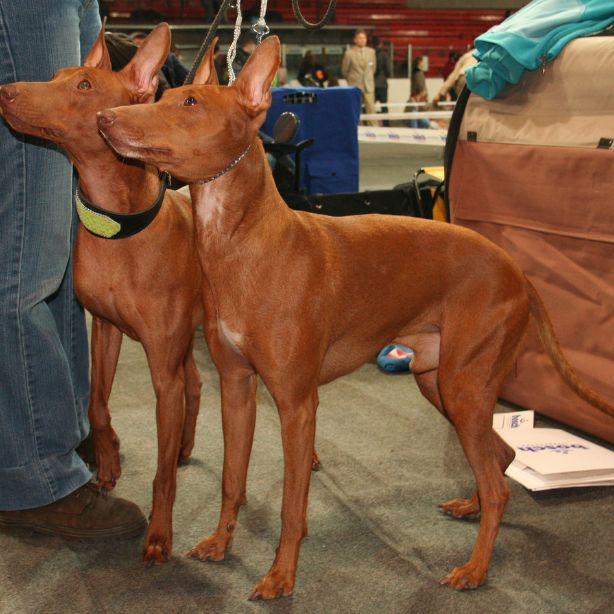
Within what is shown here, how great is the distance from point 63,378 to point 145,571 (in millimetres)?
663

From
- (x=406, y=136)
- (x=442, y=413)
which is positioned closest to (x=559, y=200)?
(x=442, y=413)

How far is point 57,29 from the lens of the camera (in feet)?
7.68

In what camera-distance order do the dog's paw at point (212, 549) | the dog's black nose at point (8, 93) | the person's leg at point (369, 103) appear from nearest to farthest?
the dog's black nose at point (8, 93) → the dog's paw at point (212, 549) → the person's leg at point (369, 103)

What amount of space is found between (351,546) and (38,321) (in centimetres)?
124

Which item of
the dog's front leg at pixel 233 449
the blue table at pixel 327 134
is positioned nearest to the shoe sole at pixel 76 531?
the dog's front leg at pixel 233 449

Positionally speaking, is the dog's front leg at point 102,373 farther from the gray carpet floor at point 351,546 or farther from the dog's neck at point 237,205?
the dog's neck at point 237,205

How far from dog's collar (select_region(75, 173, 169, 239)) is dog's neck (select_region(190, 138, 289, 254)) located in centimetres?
32

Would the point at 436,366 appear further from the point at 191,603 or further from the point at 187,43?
the point at 187,43

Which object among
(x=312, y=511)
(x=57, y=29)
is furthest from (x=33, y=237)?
(x=312, y=511)

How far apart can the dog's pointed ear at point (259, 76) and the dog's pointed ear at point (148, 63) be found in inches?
17.9

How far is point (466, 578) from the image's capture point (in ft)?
7.80

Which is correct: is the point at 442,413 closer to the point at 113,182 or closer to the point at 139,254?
the point at 139,254

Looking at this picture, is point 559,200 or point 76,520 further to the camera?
point 559,200

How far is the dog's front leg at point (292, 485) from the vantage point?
2.24 meters
